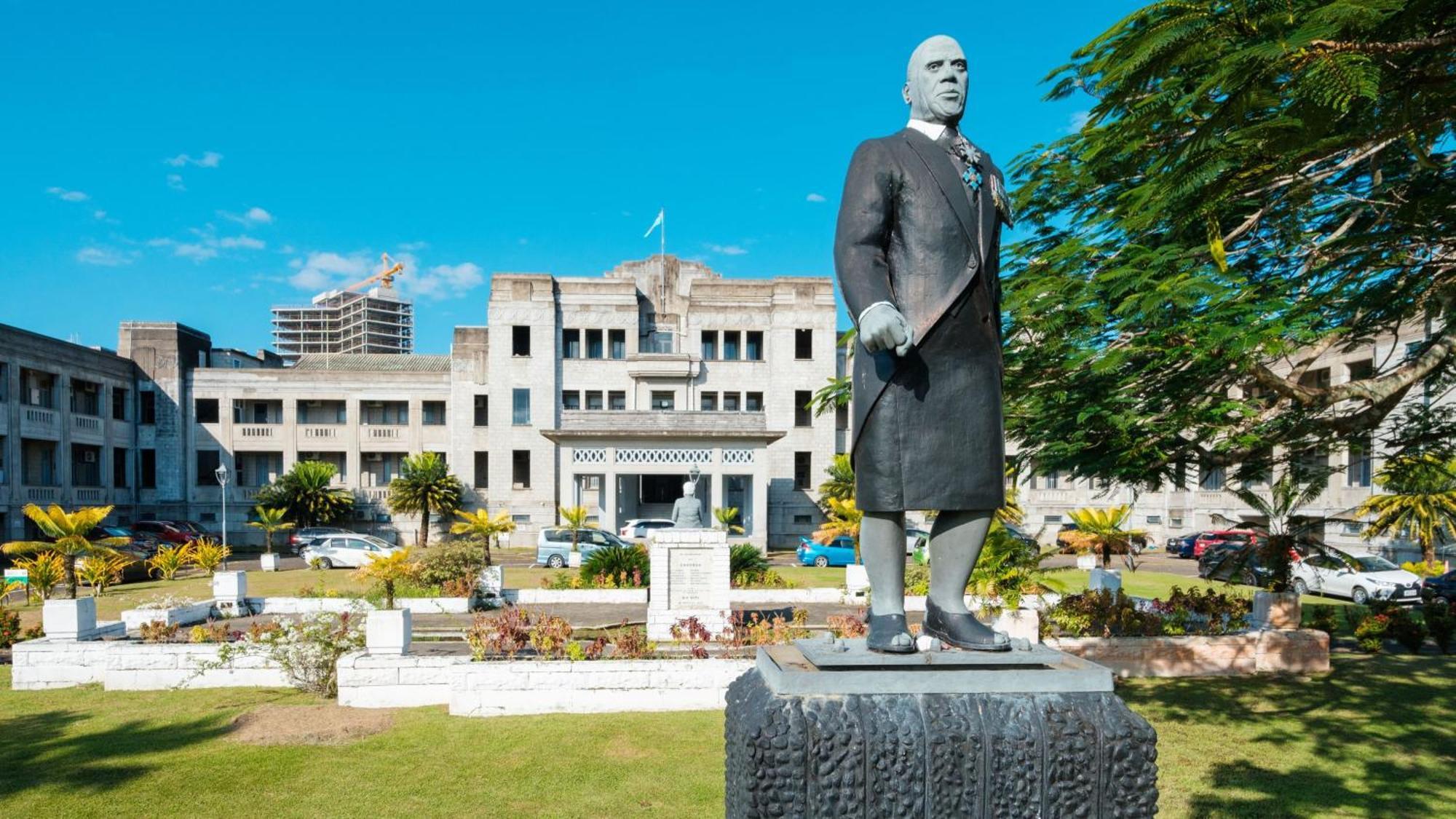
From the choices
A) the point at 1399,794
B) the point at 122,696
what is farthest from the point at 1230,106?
the point at 122,696

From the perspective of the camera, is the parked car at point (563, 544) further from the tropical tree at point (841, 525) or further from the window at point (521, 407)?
the window at point (521, 407)

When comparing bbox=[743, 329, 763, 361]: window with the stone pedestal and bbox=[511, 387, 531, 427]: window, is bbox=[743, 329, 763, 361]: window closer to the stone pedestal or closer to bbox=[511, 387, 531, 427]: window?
bbox=[511, 387, 531, 427]: window

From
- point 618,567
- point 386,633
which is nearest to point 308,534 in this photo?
point 618,567

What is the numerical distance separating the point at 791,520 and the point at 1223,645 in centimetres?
2743

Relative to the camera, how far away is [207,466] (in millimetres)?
41500

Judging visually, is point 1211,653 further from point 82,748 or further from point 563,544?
point 563,544

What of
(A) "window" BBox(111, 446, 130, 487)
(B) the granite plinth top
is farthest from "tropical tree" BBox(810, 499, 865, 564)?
(A) "window" BBox(111, 446, 130, 487)

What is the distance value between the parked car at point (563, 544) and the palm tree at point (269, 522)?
11.1 m

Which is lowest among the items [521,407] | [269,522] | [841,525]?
[269,522]

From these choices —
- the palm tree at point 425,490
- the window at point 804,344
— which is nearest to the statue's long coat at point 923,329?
the palm tree at point 425,490

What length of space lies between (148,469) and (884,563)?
47.3 meters

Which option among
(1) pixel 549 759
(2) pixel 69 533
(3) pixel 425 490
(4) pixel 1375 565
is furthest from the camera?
(3) pixel 425 490

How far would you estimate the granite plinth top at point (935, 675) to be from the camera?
3.12 m

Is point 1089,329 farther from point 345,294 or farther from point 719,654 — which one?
point 345,294
